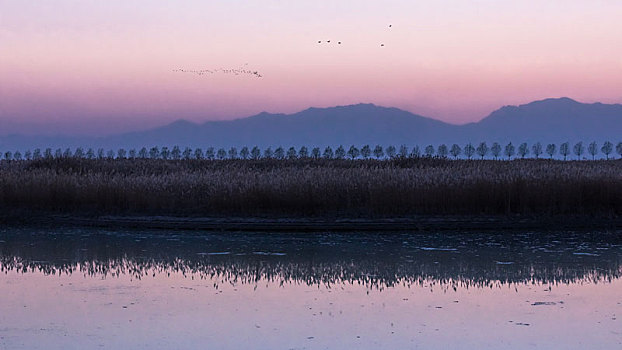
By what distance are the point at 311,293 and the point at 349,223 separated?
332 inches

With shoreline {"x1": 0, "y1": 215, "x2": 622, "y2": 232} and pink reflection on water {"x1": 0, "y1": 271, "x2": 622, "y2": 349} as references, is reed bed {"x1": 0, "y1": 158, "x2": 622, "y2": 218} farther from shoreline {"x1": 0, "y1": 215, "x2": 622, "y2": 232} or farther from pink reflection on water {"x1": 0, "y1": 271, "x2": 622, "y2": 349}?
pink reflection on water {"x1": 0, "y1": 271, "x2": 622, "y2": 349}

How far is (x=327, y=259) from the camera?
13.0m

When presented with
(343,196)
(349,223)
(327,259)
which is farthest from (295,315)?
(343,196)

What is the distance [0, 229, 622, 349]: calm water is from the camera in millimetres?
7426

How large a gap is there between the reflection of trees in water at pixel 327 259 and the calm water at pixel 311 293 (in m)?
0.03

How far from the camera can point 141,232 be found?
17.5 metres

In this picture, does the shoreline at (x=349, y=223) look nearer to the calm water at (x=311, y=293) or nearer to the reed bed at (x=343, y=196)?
the reed bed at (x=343, y=196)

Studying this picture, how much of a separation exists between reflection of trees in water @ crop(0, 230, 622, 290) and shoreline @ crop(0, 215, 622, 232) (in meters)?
1.35

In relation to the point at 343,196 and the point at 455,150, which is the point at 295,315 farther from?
the point at 455,150

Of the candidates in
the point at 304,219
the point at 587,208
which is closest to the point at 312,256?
the point at 304,219

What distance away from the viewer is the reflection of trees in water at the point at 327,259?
11.0 meters

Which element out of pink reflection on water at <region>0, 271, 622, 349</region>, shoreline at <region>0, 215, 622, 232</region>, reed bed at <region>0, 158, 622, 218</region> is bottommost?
pink reflection on water at <region>0, 271, 622, 349</region>

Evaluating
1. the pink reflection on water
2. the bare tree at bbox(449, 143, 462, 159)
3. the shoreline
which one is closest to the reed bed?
the shoreline

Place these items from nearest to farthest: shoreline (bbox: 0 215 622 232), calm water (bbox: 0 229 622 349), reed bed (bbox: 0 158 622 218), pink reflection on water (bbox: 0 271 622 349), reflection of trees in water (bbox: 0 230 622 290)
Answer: pink reflection on water (bbox: 0 271 622 349) < calm water (bbox: 0 229 622 349) < reflection of trees in water (bbox: 0 230 622 290) < shoreline (bbox: 0 215 622 232) < reed bed (bbox: 0 158 622 218)
